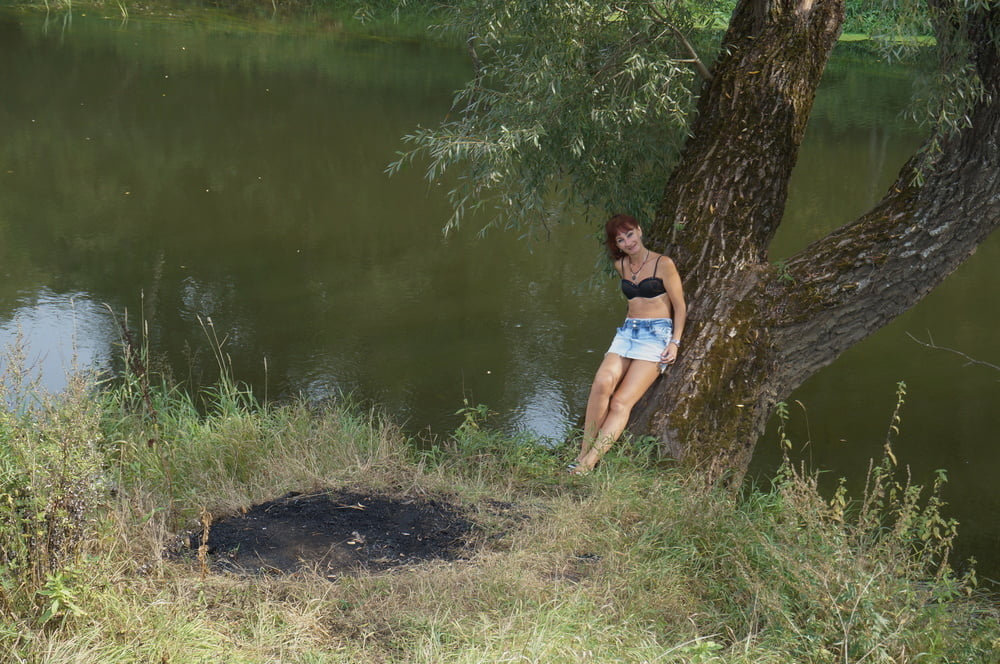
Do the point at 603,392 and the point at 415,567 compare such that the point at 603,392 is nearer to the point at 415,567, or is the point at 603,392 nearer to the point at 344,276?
the point at 415,567

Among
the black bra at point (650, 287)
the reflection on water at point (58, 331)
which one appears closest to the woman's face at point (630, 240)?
the black bra at point (650, 287)

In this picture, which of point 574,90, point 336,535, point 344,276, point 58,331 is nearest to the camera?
point 336,535

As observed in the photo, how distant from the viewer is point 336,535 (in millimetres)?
4316

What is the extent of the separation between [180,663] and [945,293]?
10.1 meters

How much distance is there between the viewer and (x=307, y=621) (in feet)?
11.3

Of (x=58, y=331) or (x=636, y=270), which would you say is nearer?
(x=636, y=270)

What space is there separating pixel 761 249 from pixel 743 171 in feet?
1.58

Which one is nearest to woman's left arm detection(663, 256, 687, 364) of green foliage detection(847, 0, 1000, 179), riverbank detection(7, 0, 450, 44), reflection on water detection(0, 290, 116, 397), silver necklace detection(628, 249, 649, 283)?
silver necklace detection(628, 249, 649, 283)

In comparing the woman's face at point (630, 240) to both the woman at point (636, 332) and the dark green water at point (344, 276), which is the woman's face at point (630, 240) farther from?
the dark green water at point (344, 276)

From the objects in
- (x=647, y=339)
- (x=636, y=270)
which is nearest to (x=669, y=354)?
(x=647, y=339)

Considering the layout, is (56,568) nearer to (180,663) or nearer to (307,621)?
(180,663)

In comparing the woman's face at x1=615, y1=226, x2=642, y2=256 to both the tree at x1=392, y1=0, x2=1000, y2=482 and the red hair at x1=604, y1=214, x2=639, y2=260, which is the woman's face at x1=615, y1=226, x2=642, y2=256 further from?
the tree at x1=392, y1=0, x2=1000, y2=482

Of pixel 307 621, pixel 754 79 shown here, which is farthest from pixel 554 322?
pixel 307 621

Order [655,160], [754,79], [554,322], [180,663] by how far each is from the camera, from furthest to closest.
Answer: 1. [554,322]
2. [655,160]
3. [754,79]
4. [180,663]
